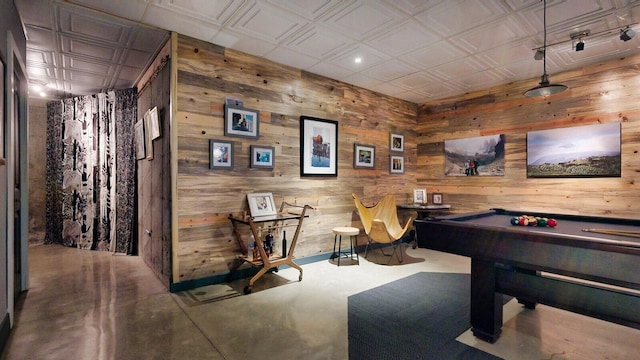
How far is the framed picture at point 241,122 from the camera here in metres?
3.67

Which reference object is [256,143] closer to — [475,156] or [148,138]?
[148,138]

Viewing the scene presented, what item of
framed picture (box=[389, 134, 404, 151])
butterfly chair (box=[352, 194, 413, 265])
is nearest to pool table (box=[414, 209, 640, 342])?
butterfly chair (box=[352, 194, 413, 265])

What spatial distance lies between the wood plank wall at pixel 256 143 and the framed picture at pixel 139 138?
1.49 meters

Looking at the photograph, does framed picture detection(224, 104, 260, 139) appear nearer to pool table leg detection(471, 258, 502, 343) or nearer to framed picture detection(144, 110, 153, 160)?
framed picture detection(144, 110, 153, 160)

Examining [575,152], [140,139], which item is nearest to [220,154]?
[140,139]

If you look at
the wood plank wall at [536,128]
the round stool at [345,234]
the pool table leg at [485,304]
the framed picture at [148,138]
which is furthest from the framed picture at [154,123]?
the wood plank wall at [536,128]

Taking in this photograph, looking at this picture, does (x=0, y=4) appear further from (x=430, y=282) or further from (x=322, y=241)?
(x=430, y=282)

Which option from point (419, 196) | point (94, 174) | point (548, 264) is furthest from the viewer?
point (419, 196)

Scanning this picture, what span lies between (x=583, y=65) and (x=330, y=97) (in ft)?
11.7

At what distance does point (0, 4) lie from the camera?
2262 millimetres

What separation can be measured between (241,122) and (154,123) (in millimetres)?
1104

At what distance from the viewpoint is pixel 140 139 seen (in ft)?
15.0

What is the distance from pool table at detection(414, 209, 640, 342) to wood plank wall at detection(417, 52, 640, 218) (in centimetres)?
195

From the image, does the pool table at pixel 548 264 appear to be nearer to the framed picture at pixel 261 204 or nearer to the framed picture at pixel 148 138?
the framed picture at pixel 261 204
